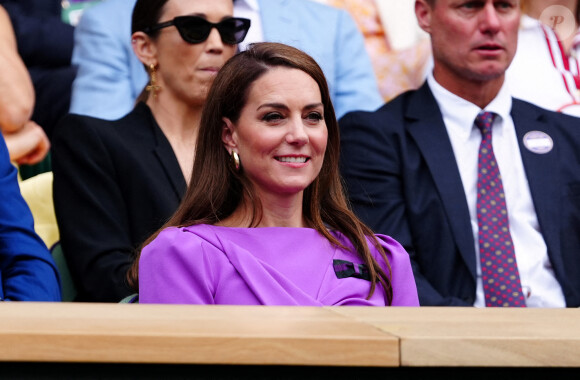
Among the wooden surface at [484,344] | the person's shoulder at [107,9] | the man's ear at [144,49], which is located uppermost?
the person's shoulder at [107,9]

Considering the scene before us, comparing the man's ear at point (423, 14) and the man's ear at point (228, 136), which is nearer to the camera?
the man's ear at point (228, 136)

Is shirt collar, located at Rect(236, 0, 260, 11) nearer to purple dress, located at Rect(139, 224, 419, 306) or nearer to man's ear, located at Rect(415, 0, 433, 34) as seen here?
man's ear, located at Rect(415, 0, 433, 34)

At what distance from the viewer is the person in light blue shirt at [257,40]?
11.0 feet

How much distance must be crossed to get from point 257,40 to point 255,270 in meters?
1.55

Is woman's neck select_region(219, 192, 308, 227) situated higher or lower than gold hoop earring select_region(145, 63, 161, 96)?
lower

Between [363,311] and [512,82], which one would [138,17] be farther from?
[363,311]

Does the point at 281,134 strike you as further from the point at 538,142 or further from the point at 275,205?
the point at 538,142

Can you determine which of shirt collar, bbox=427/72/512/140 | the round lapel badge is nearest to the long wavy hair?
shirt collar, bbox=427/72/512/140

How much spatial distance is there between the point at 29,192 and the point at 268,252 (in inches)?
48.5

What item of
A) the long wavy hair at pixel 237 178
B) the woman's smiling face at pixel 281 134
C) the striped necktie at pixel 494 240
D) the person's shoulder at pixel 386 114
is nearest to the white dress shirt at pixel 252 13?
the person's shoulder at pixel 386 114

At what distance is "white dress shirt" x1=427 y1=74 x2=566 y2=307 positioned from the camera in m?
2.96

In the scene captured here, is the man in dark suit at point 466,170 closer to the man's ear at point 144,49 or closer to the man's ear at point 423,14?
the man's ear at point 423,14

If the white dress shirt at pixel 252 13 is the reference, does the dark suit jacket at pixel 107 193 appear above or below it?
below

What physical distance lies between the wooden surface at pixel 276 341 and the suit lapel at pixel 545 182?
170 centimetres
